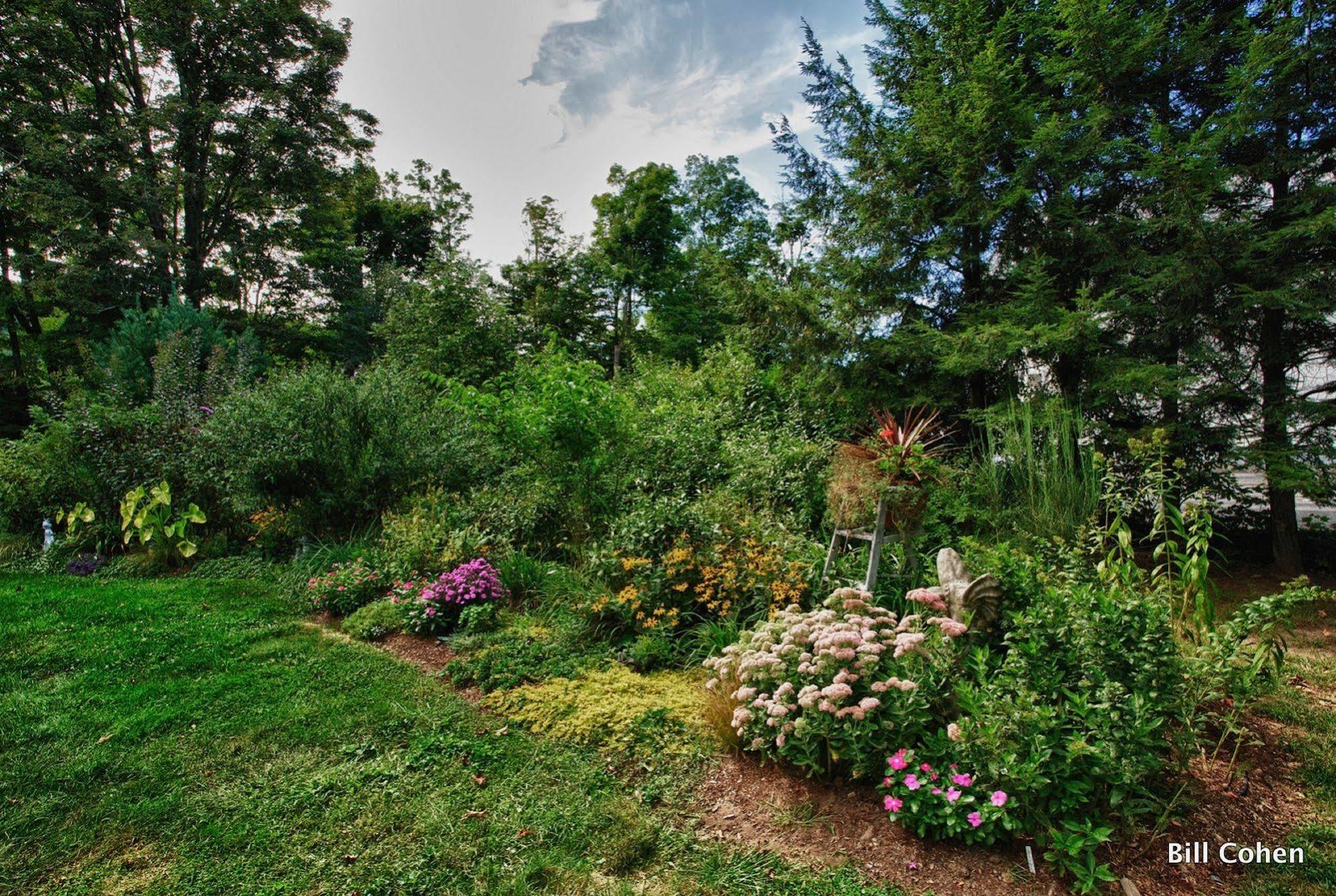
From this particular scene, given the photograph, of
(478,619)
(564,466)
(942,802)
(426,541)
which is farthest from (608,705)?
(564,466)

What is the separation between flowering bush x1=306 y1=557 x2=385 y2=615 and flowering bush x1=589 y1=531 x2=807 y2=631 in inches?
84.1

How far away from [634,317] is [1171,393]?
14.9 meters

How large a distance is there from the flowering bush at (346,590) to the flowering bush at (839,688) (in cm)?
334

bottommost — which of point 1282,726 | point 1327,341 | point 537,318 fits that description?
point 1282,726

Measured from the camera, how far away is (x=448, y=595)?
171 inches

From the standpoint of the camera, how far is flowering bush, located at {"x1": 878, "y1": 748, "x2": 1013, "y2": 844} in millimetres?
2047

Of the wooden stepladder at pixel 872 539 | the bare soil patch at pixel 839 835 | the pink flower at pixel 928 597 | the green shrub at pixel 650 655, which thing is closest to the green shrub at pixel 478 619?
the green shrub at pixel 650 655

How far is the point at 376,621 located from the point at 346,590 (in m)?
0.65

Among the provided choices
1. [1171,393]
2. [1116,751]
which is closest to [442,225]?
[1171,393]

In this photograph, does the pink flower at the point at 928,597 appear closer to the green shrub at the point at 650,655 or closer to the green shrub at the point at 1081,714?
the green shrub at the point at 1081,714

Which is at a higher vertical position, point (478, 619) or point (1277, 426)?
point (1277, 426)

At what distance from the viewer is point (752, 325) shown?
7.58 m

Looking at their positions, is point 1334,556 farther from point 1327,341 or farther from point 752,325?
point 752,325

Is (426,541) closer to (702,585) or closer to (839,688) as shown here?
(702,585)
